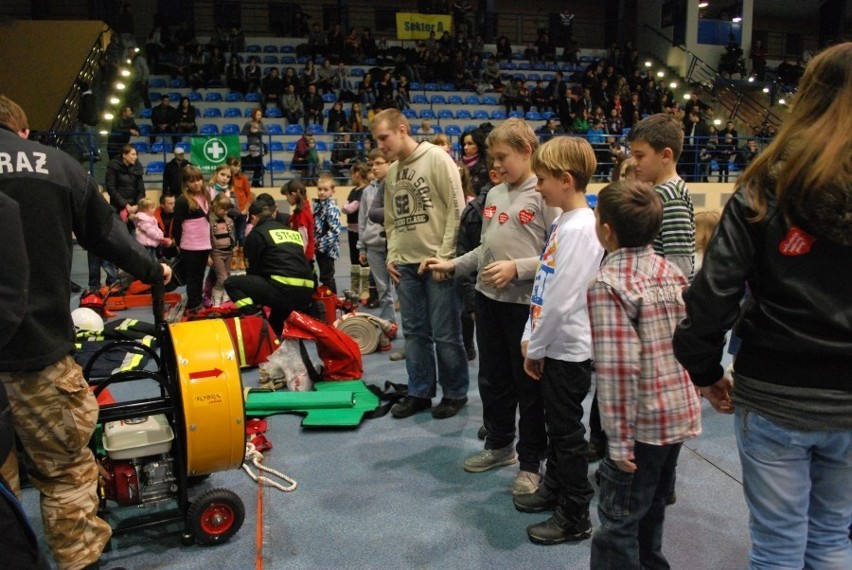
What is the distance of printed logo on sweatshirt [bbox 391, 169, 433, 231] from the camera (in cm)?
383

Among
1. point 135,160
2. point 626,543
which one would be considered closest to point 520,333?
point 626,543

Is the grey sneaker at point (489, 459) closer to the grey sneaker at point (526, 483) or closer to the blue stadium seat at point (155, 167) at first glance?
the grey sneaker at point (526, 483)

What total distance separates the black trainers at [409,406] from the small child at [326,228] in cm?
283

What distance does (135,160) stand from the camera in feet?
28.9

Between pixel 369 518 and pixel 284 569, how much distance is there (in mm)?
482

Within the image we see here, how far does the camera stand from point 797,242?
140 cm

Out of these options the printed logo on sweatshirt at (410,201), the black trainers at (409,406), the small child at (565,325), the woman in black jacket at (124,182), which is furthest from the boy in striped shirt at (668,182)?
the woman in black jacket at (124,182)

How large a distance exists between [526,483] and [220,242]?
4.84 m

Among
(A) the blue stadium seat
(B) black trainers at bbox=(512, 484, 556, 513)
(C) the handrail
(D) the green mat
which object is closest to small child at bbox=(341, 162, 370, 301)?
(D) the green mat

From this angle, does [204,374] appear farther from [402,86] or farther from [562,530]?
[402,86]

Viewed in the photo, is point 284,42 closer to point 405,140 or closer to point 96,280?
point 96,280

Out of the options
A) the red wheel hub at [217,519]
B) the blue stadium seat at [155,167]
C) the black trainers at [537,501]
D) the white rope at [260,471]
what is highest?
the blue stadium seat at [155,167]

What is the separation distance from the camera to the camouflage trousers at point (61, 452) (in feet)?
7.22

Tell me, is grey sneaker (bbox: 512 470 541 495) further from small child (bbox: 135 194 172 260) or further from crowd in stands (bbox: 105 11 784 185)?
crowd in stands (bbox: 105 11 784 185)
